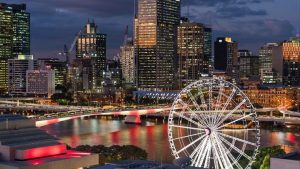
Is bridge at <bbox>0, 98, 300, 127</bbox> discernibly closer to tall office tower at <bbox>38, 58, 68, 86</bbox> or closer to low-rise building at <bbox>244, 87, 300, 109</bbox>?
low-rise building at <bbox>244, 87, 300, 109</bbox>

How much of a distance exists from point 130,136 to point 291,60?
262ft

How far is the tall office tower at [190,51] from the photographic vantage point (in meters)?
108

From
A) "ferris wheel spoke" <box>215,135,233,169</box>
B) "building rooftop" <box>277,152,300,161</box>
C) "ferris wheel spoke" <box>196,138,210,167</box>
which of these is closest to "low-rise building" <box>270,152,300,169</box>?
"building rooftop" <box>277,152,300,161</box>

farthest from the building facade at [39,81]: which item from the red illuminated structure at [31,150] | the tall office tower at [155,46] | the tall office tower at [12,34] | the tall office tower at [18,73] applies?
the red illuminated structure at [31,150]

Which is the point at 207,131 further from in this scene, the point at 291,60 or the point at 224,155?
the point at 291,60

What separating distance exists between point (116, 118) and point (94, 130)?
13714 millimetres

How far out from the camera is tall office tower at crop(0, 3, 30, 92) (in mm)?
108688

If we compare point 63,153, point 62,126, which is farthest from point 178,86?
→ point 63,153

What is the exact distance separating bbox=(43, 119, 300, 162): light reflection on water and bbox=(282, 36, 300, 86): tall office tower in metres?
66.2

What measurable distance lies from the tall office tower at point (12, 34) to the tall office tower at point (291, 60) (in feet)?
176

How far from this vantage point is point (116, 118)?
56.4 meters

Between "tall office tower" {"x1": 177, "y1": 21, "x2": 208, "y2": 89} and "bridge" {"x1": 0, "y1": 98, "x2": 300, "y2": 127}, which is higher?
"tall office tower" {"x1": 177, "y1": 21, "x2": 208, "y2": 89}

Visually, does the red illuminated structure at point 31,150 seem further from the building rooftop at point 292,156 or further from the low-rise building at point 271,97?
the low-rise building at point 271,97

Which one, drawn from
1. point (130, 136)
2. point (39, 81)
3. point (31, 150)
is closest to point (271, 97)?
point (130, 136)
